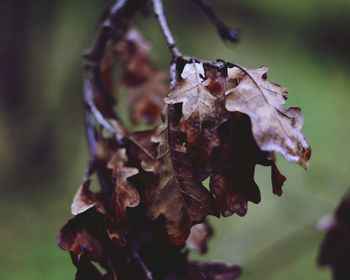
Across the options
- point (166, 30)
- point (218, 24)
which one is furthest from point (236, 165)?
point (218, 24)

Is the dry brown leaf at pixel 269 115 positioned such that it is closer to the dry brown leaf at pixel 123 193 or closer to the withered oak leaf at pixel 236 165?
the withered oak leaf at pixel 236 165

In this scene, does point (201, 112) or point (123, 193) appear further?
point (123, 193)

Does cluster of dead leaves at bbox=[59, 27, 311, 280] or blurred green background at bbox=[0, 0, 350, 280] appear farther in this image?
blurred green background at bbox=[0, 0, 350, 280]

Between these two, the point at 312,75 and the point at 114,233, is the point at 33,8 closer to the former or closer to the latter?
the point at 312,75

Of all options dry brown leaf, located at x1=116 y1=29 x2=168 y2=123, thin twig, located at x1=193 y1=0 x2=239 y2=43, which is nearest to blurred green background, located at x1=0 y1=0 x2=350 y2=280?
dry brown leaf, located at x1=116 y1=29 x2=168 y2=123

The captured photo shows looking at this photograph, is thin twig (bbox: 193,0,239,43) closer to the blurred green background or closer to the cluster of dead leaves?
the cluster of dead leaves

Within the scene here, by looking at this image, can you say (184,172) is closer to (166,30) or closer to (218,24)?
(166,30)
